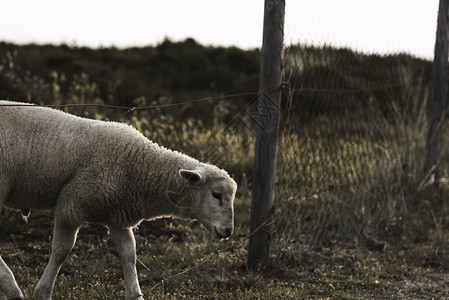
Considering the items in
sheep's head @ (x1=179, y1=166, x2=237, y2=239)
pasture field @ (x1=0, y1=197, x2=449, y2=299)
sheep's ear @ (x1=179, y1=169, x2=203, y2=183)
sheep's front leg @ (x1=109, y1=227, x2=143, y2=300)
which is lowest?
pasture field @ (x1=0, y1=197, x2=449, y2=299)

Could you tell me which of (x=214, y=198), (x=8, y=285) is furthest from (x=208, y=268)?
(x=8, y=285)

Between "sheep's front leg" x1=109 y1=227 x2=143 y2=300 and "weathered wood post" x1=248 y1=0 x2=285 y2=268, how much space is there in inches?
43.2

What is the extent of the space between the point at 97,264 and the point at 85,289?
492 millimetres

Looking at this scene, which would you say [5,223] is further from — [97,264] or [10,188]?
[10,188]

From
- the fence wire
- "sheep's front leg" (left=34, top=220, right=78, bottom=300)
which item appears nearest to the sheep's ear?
"sheep's front leg" (left=34, top=220, right=78, bottom=300)

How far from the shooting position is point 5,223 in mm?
5105

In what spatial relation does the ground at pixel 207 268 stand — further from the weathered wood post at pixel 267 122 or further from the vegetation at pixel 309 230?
the weathered wood post at pixel 267 122

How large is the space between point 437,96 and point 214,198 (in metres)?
4.92

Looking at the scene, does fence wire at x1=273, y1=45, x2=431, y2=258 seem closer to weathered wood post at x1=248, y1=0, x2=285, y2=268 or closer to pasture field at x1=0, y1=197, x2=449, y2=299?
weathered wood post at x1=248, y1=0, x2=285, y2=268

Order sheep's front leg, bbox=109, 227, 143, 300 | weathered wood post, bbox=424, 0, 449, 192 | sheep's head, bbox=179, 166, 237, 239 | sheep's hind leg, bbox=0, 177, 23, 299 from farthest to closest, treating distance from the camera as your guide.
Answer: weathered wood post, bbox=424, 0, 449, 192 < sheep's front leg, bbox=109, 227, 143, 300 < sheep's head, bbox=179, 166, 237, 239 < sheep's hind leg, bbox=0, 177, 23, 299

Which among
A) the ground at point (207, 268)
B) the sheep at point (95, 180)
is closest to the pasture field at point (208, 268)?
the ground at point (207, 268)

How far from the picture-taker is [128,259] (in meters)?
3.94

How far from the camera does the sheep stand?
3.62m

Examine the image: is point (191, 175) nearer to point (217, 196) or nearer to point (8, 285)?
point (217, 196)
